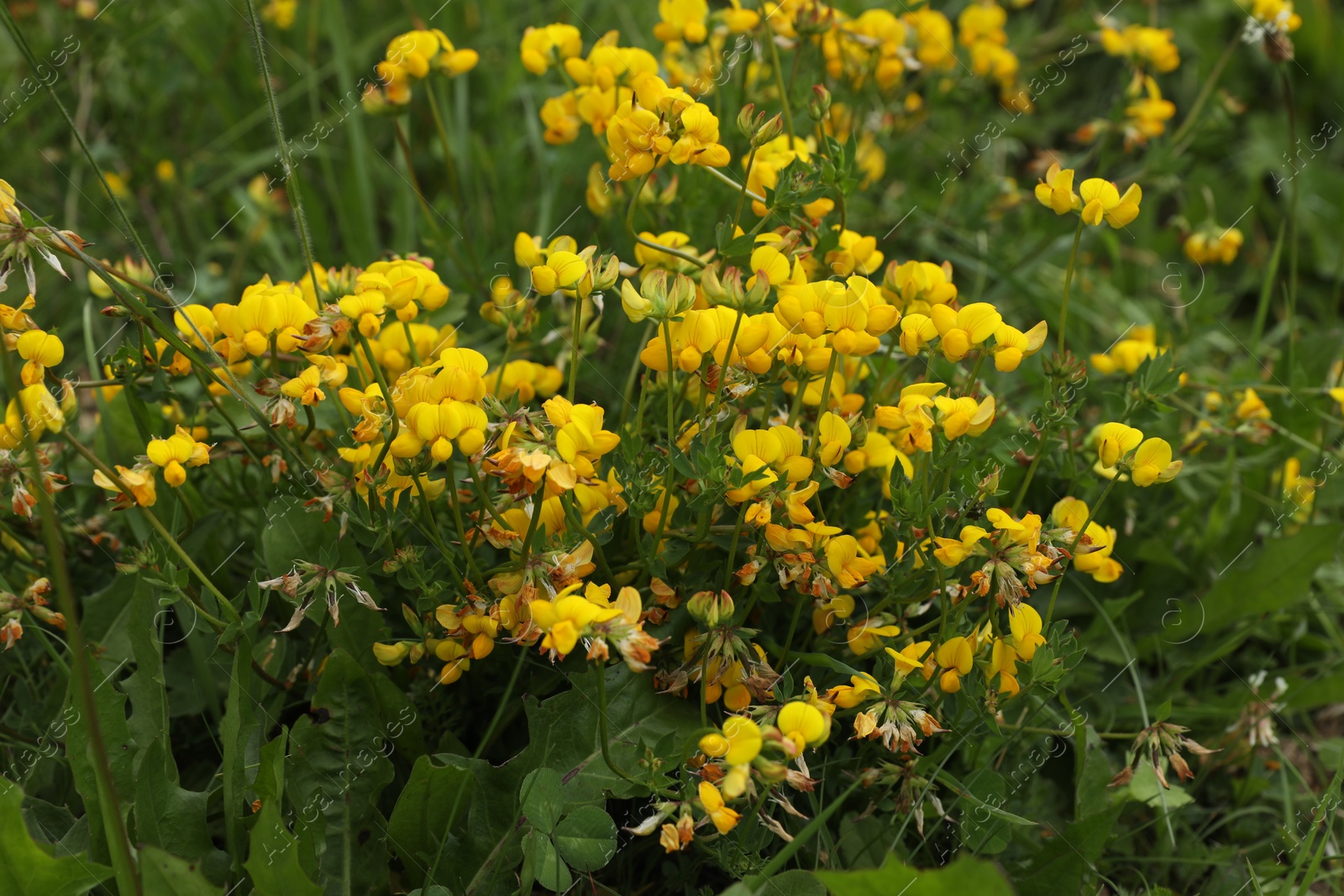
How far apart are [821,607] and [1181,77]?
3.60 m

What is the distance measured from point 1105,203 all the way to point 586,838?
1.13 m

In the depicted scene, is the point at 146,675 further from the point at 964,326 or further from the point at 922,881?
the point at 964,326

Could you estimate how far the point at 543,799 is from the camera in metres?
1.44

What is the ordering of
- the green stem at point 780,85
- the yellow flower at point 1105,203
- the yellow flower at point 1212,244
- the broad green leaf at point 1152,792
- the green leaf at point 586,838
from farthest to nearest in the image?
the yellow flower at point 1212,244, the green stem at point 780,85, the broad green leaf at point 1152,792, the yellow flower at point 1105,203, the green leaf at point 586,838

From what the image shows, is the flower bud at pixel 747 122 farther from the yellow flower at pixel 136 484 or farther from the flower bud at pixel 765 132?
the yellow flower at pixel 136 484

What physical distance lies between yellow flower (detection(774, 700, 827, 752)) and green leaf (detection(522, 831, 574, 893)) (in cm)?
40

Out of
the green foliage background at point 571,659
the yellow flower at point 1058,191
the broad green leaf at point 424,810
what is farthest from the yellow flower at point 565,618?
the yellow flower at point 1058,191

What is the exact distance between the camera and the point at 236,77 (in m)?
3.61

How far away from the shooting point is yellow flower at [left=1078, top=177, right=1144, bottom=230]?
5.03 ft

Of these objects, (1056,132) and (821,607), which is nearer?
(821,607)

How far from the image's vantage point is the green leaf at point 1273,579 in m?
2.12

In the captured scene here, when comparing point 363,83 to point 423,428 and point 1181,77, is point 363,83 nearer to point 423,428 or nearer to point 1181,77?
point 423,428

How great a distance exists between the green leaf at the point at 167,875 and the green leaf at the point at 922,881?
30.5 inches

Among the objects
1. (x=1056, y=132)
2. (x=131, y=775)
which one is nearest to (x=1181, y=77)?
(x=1056, y=132)
